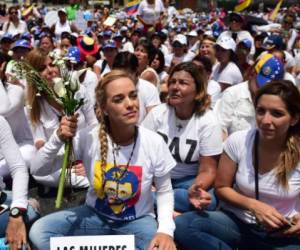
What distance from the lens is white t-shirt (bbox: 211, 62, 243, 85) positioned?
6250 mm

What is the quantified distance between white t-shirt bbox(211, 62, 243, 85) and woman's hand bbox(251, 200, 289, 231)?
11.8 feet

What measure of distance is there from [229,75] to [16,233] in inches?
164

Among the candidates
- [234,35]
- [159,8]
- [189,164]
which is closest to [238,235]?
[189,164]

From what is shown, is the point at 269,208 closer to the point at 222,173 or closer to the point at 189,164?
the point at 222,173

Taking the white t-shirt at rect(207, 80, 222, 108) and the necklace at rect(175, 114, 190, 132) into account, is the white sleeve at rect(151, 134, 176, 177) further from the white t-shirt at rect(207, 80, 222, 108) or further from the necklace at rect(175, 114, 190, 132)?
the white t-shirt at rect(207, 80, 222, 108)

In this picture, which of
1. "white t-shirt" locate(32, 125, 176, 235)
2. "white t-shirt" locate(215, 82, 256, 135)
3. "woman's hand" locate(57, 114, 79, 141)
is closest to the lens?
"woman's hand" locate(57, 114, 79, 141)

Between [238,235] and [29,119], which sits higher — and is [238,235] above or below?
below

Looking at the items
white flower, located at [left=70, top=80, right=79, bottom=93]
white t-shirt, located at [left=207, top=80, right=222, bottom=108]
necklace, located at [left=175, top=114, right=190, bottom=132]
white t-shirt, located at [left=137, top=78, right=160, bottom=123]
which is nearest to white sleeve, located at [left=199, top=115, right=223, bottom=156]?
necklace, located at [left=175, top=114, right=190, bottom=132]

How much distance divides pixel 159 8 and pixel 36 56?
27.2ft

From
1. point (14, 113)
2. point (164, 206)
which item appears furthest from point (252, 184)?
point (14, 113)

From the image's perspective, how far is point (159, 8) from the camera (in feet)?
40.4

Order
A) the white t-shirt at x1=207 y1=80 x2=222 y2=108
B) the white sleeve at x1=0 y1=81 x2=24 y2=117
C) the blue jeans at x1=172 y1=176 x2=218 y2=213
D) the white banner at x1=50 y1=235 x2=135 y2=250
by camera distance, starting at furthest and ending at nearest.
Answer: the white t-shirt at x1=207 y1=80 x2=222 y2=108
the white sleeve at x1=0 y1=81 x2=24 y2=117
the blue jeans at x1=172 y1=176 x2=218 y2=213
the white banner at x1=50 y1=235 x2=135 y2=250

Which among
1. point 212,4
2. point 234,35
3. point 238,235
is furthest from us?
point 212,4

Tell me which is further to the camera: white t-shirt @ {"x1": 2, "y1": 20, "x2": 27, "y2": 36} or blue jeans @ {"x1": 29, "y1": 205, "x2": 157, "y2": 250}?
white t-shirt @ {"x1": 2, "y1": 20, "x2": 27, "y2": 36}
